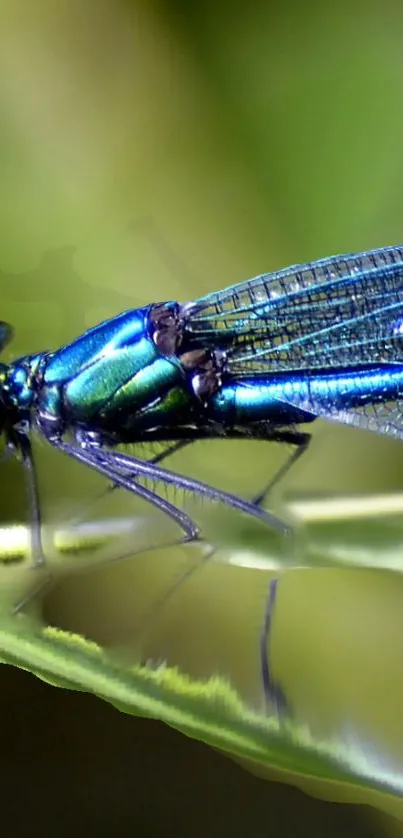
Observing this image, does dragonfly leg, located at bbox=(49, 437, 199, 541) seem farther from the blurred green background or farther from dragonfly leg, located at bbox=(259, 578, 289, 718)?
the blurred green background

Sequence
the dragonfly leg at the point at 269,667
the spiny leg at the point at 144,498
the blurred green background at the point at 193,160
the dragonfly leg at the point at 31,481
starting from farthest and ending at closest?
the blurred green background at the point at 193,160, the dragonfly leg at the point at 31,481, the spiny leg at the point at 144,498, the dragonfly leg at the point at 269,667

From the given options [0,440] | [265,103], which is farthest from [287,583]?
[265,103]

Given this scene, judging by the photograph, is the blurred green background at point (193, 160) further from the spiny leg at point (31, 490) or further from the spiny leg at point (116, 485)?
the spiny leg at point (31, 490)

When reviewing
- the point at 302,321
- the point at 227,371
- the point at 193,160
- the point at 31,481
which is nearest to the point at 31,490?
the point at 31,481

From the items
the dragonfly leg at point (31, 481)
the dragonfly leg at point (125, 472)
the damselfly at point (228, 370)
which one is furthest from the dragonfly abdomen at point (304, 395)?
the dragonfly leg at point (31, 481)

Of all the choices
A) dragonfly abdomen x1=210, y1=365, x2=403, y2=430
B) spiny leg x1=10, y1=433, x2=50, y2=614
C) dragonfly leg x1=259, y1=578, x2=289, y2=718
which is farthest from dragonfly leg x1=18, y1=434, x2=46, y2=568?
dragonfly leg x1=259, y1=578, x2=289, y2=718

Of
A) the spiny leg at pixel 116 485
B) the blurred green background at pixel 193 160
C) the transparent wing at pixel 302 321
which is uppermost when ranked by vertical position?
the blurred green background at pixel 193 160

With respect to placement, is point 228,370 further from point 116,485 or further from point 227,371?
point 116,485
